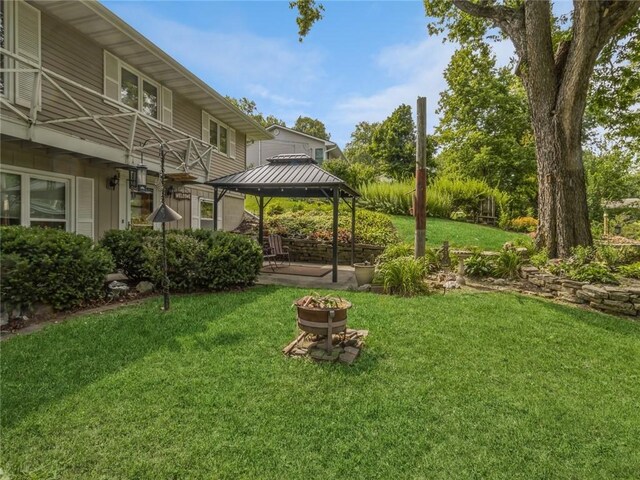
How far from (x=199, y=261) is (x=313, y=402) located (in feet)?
14.5

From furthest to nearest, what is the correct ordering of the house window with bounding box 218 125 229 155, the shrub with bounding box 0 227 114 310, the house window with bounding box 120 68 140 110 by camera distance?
1. the house window with bounding box 218 125 229 155
2. the house window with bounding box 120 68 140 110
3. the shrub with bounding box 0 227 114 310

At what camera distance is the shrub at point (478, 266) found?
793 centimetres

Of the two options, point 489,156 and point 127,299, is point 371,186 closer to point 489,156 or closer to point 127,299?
point 489,156

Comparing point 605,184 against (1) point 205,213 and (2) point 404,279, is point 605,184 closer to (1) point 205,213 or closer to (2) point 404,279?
(2) point 404,279

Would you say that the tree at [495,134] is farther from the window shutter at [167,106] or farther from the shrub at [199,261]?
the shrub at [199,261]

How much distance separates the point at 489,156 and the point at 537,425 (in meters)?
20.3

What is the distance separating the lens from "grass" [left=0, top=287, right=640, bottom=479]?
231 cm

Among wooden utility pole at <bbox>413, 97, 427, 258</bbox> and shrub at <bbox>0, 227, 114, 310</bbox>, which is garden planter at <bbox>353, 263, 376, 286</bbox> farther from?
shrub at <bbox>0, 227, 114, 310</bbox>

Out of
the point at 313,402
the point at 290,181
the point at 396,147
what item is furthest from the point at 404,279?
the point at 396,147

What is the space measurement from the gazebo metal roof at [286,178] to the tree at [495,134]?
1408 cm

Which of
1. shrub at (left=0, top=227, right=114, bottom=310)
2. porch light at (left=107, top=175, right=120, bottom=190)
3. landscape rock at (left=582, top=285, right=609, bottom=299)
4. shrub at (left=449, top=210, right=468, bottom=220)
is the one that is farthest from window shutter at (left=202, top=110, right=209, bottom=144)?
landscape rock at (left=582, top=285, right=609, bottom=299)

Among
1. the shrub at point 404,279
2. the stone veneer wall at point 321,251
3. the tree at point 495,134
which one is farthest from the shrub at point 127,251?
the tree at point 495,134

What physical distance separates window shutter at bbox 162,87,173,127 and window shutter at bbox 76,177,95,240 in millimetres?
3237

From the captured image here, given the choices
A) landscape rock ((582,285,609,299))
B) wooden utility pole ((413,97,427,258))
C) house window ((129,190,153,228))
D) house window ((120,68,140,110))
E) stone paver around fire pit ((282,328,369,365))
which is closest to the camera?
stone paver around fire pit ((282,328,369,365))
